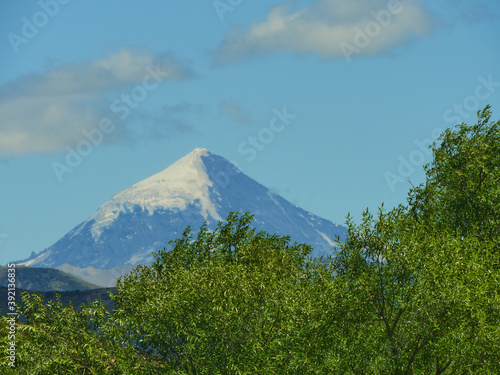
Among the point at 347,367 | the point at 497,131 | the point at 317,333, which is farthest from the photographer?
the point at 497,131

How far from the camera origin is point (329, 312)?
35.8 m

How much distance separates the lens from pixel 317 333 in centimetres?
3512

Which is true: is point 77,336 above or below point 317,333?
above

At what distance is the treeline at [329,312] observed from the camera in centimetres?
3294

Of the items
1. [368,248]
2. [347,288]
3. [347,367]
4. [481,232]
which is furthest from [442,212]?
[347,367]

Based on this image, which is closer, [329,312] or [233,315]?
[329,312]

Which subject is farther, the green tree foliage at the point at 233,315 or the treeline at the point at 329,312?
the green tree foliage at the point at 233,315

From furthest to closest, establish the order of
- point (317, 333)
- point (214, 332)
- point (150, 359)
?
1. point (150, 359)
2. point (214, 332)
3. point (317, 333)

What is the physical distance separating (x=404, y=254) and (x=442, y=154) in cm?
2183

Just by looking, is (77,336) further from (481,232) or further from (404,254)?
(481,232)

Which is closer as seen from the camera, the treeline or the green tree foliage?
the treeline

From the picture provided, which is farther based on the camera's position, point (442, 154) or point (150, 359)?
point (442, 154)

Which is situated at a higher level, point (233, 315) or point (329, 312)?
point (233, 315)

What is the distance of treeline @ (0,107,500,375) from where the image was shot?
108ft
